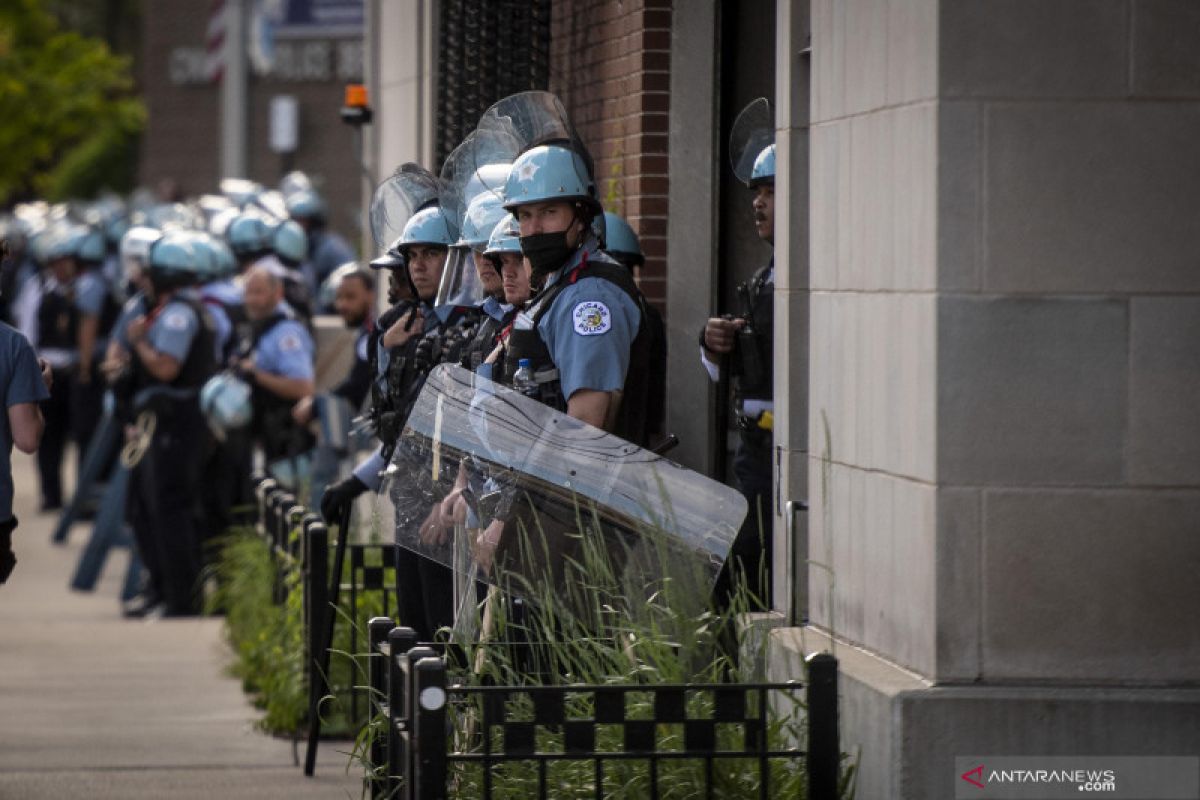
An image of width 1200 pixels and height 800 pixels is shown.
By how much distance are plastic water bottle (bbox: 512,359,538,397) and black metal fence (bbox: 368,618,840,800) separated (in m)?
1.05

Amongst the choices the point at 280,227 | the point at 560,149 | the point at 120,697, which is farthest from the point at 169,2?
the point at 560,149

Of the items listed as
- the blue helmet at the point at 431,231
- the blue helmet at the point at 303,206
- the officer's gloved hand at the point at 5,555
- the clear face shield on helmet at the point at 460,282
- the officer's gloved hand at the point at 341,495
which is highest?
the blue helmet at the point at 303,206

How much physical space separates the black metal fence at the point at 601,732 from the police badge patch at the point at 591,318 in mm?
1153

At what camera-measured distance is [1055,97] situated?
521 centimetres

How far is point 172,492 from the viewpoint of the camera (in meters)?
12.9

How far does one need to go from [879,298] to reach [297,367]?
7329 mm

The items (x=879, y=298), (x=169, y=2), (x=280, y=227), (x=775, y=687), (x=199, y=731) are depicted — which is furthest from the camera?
(x=169, y=2)

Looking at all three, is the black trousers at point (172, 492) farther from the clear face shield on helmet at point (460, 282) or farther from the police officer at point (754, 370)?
the police officer at point (754, 370)

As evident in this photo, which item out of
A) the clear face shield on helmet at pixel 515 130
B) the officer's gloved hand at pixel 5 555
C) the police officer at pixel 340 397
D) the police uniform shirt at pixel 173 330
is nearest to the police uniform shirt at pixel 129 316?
the police uniform shirt at pixel 173 330

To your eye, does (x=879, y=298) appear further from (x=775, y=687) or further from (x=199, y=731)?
(x=199, y=731)

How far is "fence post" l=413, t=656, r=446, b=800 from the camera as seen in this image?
4766 millimetres

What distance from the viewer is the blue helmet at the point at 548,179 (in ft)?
21.0

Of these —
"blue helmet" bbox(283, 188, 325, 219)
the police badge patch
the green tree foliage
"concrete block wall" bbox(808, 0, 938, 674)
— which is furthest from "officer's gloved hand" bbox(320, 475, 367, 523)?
the green tree foliage

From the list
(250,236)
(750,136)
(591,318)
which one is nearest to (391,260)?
(750,136)
